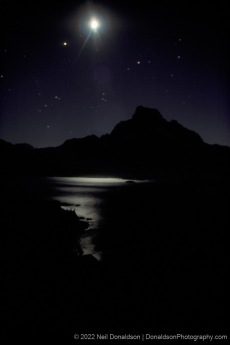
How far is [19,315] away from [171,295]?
8940 millimetres

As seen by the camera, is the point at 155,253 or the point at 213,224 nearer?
the point at 155,253

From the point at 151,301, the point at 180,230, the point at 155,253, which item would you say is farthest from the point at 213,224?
the point at 151,301

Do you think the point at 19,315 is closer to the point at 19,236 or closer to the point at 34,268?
the point at 34,268

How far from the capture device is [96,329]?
323 inches

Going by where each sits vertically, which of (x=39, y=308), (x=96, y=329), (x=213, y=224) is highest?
(x=39, y=308)

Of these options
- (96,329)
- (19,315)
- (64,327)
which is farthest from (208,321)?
(19,315)

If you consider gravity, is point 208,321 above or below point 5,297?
below

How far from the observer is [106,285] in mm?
10266

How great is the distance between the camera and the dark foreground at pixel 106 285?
27.1 ft

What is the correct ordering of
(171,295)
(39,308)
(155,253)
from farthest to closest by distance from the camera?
(155,253) < (171,295) < (39,308)

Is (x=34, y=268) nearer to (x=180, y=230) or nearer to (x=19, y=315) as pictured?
(x=19, y=315)

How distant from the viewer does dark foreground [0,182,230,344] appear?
27.1 feet

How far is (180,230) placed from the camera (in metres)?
30.8

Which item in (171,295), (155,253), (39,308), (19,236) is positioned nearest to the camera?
(39,308)
